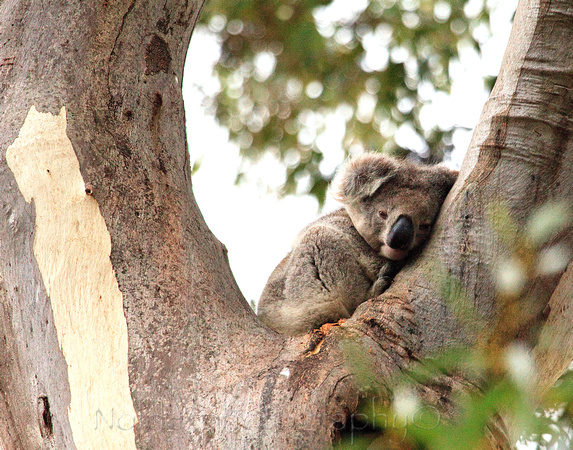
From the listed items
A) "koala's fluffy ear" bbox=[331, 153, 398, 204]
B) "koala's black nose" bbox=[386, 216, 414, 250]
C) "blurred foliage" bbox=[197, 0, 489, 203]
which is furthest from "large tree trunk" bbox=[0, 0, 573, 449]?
"blurred foliage" bbox=[197, 0, 489, 203]

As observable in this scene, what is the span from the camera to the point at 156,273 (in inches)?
73.2

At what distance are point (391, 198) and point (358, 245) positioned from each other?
27 cm

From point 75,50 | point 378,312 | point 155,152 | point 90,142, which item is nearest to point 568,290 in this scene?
point 378,312

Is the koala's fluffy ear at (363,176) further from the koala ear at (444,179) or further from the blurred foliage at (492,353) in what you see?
the blurred foliage at (492,353)

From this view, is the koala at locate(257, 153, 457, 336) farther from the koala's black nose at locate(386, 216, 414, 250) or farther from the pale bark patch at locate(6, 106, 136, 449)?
the pale bark patch at locate(6, 106, 136, 449)

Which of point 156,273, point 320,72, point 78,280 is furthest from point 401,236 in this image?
point 320,72

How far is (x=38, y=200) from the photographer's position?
189cm

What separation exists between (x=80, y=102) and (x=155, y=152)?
288 millimetres

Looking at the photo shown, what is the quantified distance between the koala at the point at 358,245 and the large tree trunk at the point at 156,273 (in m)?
0.65

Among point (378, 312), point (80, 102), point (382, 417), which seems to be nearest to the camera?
point (382, 417)

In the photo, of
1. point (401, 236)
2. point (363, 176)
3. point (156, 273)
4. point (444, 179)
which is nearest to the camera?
point (156, 273)

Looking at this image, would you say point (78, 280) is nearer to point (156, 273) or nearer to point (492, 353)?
point (156, 273)

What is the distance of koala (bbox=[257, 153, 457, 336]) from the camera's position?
261 cm

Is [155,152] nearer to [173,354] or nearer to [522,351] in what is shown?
[173,354]
